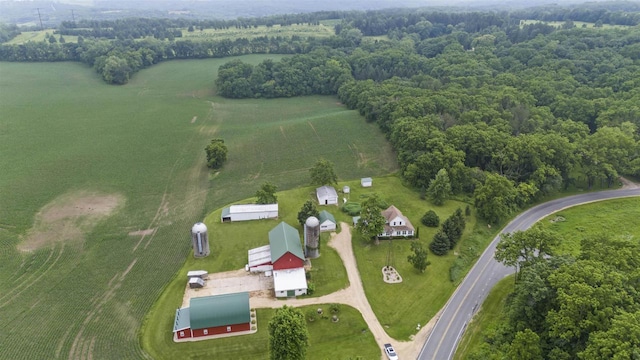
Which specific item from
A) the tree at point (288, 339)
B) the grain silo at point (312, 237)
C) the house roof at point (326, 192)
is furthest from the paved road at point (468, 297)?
the house roof at point (326, 192)

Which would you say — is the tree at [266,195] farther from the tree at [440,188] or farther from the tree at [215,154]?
the tree at [440,188]

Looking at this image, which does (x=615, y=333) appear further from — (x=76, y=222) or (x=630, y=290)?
(x=76, y=222)

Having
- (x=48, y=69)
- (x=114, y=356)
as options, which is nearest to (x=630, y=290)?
(x=114, y=356)

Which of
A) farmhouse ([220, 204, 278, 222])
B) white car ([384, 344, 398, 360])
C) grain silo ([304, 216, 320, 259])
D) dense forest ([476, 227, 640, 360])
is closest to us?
dense forest ([476, 227, 640, 360])

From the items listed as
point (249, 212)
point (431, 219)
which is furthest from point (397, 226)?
point (249, 212)

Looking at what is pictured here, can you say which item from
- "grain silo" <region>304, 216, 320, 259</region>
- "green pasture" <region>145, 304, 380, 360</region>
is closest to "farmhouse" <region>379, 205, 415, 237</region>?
"grain silo" <region>304, 216, 320, 259</region>

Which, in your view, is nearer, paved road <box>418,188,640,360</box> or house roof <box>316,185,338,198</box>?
paved road <box>418,188,640,360</box>

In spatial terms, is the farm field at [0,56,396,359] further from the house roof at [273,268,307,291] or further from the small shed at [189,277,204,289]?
the house roof at [273,268,307,291]
